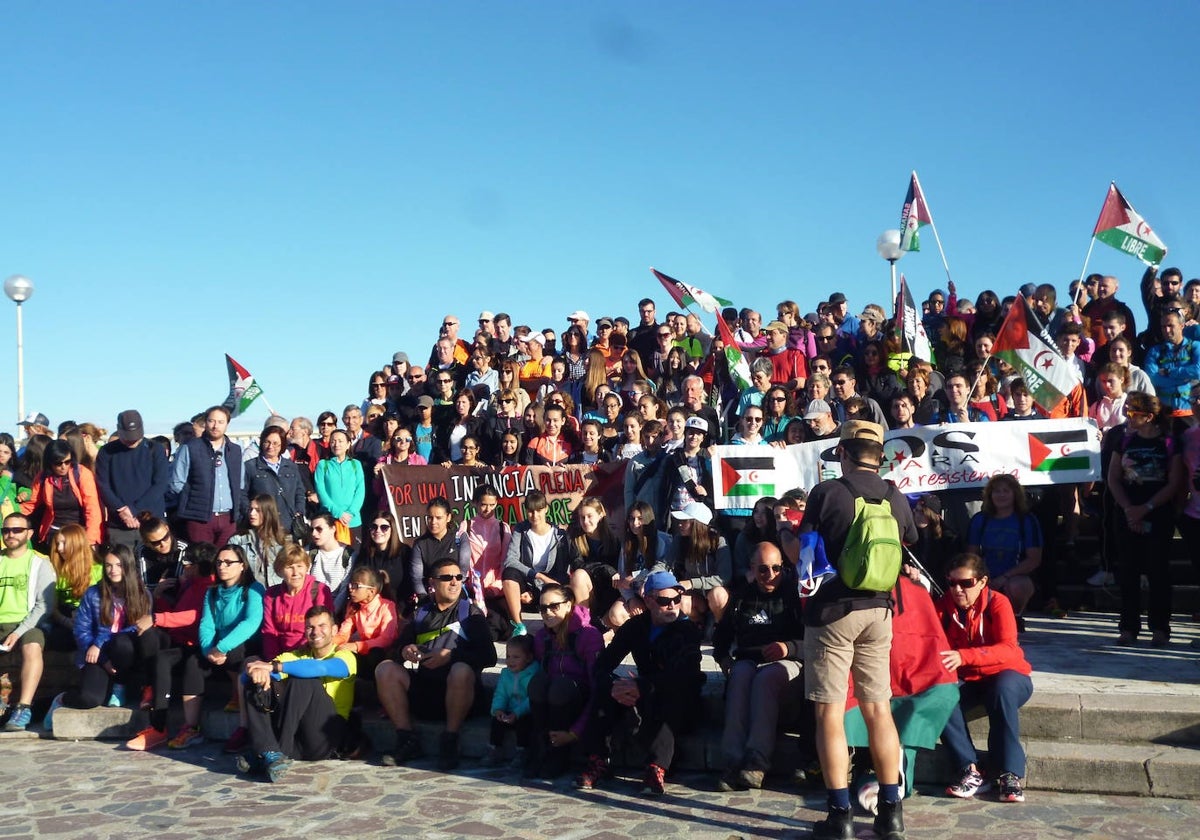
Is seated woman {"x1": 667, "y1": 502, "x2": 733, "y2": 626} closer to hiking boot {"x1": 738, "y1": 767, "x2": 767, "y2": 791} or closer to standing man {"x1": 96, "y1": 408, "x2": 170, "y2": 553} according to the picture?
hiking boot {"x1": 738, "y1": 767, "x2": 767, "y2": 791}

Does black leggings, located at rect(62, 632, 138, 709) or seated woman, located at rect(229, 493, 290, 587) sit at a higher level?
seated woman, located at rect(229, 493, 290, 587)

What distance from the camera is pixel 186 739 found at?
27.0 ft

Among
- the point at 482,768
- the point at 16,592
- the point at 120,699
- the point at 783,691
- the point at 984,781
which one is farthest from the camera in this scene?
the point at 16,592

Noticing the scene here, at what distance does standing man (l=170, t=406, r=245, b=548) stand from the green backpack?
22.2ft

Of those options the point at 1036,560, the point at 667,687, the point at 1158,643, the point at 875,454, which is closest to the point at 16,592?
the point at 667,687

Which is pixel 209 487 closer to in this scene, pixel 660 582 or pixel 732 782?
pixel 660 582

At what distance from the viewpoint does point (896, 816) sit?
215 inches

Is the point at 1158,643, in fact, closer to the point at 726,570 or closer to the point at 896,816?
the point at 726,570

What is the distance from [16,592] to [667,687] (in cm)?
578

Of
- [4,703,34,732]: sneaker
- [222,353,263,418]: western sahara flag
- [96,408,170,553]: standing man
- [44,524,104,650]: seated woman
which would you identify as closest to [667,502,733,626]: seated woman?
[44,524,104,650]: seated woman

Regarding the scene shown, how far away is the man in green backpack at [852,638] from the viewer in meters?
5.41

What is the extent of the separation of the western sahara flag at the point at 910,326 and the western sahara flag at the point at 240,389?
322 inches

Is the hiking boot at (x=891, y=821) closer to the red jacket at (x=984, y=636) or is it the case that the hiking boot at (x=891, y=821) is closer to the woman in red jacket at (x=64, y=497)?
the red jacket at (x=984, y=636)

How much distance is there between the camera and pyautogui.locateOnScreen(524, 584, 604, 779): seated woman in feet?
23.3
